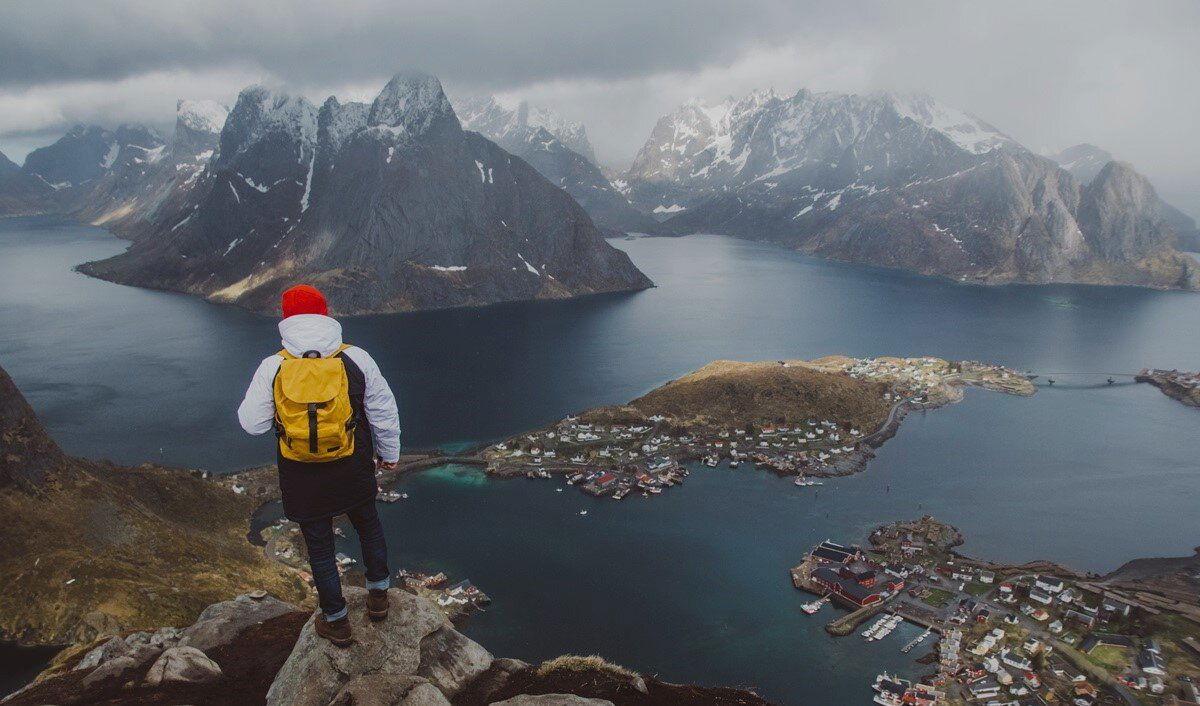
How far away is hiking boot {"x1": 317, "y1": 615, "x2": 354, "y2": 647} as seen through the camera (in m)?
11.2

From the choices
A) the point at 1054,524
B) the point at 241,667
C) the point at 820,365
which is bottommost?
the point at 1054,524

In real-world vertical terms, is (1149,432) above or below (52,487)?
below

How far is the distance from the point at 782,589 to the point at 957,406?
7441 centimetres

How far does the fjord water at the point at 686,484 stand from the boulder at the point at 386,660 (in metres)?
41.8

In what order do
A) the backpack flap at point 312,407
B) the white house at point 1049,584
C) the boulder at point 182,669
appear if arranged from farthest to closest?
the white house at point 1049,584 → the boulder at point 182,669 → the backpack flap at point 312,407

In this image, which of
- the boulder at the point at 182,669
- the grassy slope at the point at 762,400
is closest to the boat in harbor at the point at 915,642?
the grassy slope at the point at 762,400

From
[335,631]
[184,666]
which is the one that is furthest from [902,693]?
[335,631]

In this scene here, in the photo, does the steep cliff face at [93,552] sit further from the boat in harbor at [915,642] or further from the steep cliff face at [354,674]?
the boat in harbor at [915,642]

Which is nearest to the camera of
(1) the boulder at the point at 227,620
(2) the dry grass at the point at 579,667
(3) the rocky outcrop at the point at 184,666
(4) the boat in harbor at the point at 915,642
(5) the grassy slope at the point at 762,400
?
(3) the rocky outcrop at the point at 184,666

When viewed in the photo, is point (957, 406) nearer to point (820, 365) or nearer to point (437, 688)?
point (820, 365)

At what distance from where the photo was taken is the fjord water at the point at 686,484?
56781 millimetres

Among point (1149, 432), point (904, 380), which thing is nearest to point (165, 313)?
point (904, 380)

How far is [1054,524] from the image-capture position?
3081 inches

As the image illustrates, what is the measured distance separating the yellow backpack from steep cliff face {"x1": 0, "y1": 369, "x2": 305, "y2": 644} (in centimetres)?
4193
